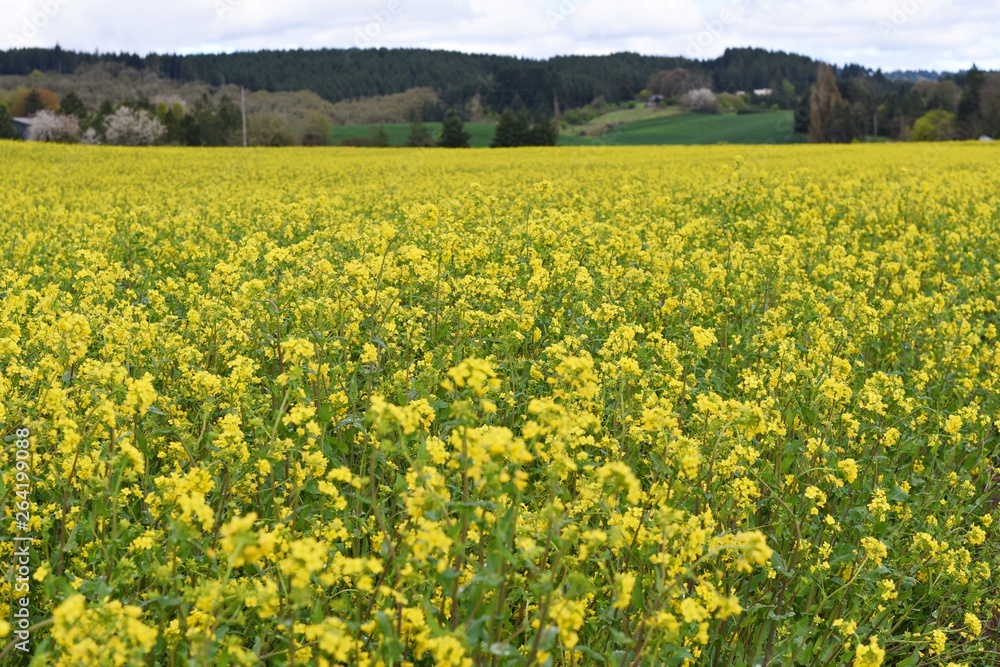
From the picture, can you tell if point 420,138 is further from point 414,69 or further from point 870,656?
point 414,69

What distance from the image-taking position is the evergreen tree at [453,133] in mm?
60531

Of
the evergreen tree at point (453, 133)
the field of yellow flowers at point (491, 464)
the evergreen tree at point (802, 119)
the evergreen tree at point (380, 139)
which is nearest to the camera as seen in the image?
the field of yellow flowers at point (491, 464)

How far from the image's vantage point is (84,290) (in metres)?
6.41

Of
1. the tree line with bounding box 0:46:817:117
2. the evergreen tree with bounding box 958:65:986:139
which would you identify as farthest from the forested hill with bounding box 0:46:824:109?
the evergreen tree with bounding box 958:65:986:139

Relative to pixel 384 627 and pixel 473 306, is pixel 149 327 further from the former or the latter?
pixel 384 627

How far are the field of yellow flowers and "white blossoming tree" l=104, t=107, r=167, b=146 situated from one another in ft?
179

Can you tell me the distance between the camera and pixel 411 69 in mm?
123688

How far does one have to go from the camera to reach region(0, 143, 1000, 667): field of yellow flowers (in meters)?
2.81

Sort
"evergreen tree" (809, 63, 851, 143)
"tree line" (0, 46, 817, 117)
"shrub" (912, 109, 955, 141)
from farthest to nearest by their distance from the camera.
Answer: "tree line" (0, 46, 817, 117), "shrub" (912, 109, 955, 141), "evergreen tree" (809, 63, 851, 143)

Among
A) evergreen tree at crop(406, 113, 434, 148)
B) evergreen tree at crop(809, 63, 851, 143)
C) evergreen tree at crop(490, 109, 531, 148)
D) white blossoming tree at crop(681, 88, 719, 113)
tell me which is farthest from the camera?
white blossoming tree at crop(681, 88, 719, 113)

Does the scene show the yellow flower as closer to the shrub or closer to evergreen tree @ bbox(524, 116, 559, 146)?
evergreen tree @ bbox(524, 116, 559, 146)

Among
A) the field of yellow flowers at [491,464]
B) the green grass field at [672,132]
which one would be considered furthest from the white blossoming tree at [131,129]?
the field of yellow flowers at [491,464]

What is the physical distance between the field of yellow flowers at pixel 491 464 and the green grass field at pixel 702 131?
221ft

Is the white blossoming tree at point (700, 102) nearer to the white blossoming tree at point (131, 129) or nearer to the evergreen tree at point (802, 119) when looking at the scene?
the evergreen tree at point (802, 119)
